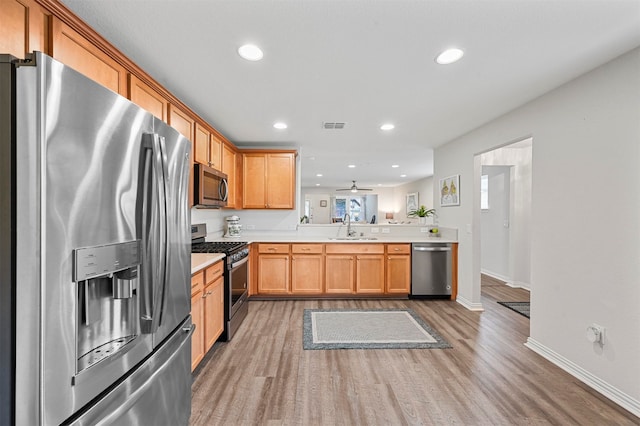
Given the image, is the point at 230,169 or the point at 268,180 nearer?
the point at 230,169

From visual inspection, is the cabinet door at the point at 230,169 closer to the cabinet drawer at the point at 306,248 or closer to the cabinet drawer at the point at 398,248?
the cabinet drawer at the point at 306,248

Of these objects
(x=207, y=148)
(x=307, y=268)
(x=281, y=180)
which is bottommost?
(x=307, y=268)

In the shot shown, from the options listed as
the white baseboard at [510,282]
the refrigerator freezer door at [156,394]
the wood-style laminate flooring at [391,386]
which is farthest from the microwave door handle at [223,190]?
the white baseboard at [510,282]

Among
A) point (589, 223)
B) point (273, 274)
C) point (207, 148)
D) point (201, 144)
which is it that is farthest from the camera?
point (273, 274)

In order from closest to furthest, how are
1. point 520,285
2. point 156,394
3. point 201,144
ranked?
point 156,394, point 201,144, point 520,285

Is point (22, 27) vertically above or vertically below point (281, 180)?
above

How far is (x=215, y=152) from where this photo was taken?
134 inches

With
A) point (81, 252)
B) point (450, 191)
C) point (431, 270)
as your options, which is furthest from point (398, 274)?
point (81, 252)

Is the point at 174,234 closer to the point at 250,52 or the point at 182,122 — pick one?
the point at 250,52

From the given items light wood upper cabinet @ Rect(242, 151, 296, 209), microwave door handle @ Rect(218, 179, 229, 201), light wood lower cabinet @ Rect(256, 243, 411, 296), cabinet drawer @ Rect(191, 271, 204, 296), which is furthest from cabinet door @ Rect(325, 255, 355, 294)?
cabinet drawer @ Rect(191, 271, 204, 296)

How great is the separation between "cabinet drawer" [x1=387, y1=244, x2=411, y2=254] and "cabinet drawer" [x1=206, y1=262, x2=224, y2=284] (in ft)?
8.13

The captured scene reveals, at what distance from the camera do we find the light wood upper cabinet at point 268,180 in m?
4.39

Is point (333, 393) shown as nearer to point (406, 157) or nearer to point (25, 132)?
point (25, 132)

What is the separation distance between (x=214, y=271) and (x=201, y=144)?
4.61 feet
